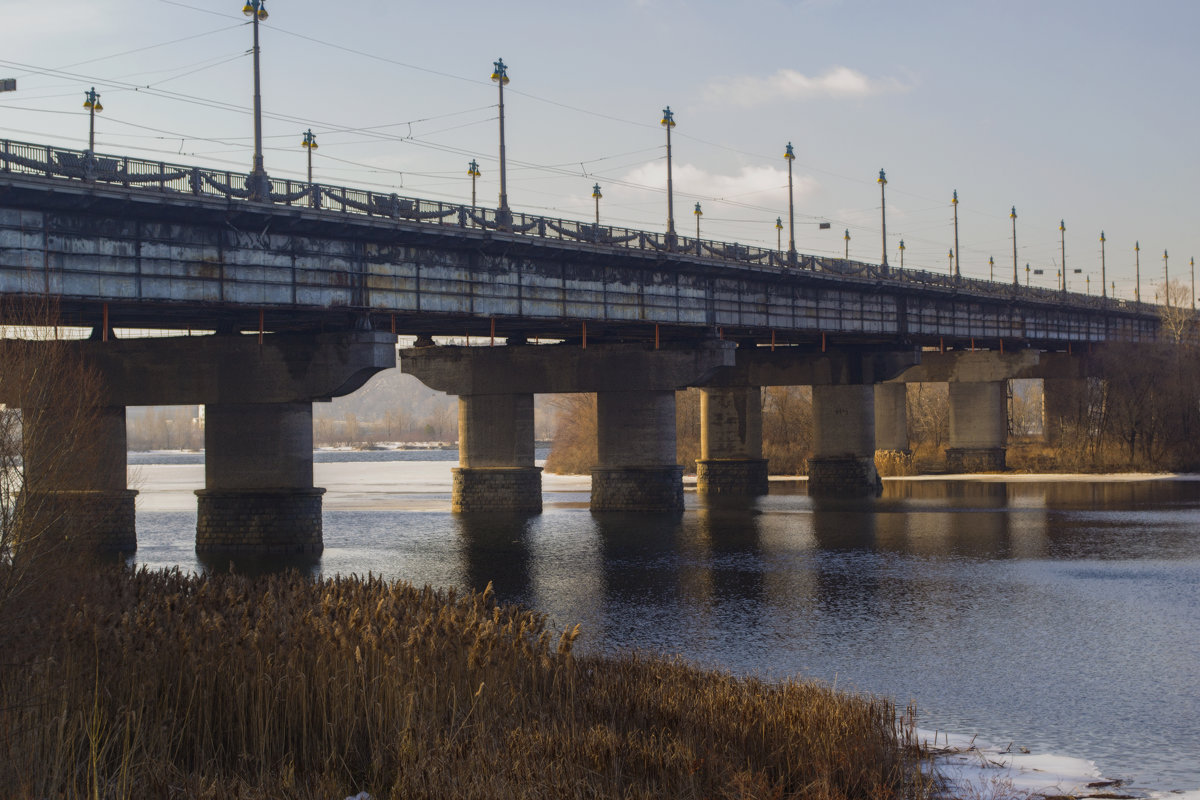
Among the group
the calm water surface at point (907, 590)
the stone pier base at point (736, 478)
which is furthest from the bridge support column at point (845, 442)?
the calm water surface at point (907, 590)

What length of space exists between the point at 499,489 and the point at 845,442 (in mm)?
24225

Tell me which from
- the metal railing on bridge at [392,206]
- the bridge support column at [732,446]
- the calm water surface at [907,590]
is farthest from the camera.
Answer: the bridge support column at [732,446]

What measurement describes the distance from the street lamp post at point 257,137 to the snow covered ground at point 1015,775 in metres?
30.5

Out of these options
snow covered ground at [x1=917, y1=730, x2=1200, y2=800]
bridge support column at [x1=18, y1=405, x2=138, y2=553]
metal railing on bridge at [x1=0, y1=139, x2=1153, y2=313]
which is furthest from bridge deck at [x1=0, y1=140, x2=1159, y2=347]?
snow covered ground at [x1=917, y1=730, x2=1200, y2=800]

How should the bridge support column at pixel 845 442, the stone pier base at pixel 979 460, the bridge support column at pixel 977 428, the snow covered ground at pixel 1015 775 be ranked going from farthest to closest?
the stone pier base at pixel 979 460
the bridge support column at pixel 977 428
the bridge support column at pixel 845 442
the snow covered ground at pixel 1015 775

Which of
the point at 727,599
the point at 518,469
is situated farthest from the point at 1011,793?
the point at 518,469

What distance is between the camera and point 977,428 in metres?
95.6

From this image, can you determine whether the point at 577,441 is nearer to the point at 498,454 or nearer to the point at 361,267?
the point at 498,454

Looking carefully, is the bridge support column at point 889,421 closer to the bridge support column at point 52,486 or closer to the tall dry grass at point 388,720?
the bridge support column at point 52,486

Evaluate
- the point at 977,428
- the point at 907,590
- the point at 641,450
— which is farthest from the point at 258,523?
the point at 977,428

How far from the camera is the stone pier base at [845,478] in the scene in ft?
248

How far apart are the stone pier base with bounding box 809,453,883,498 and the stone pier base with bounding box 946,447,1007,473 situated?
21.0 m

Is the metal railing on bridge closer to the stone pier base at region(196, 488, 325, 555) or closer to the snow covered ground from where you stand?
the stone pier base at region(196, 488, 325, 555)

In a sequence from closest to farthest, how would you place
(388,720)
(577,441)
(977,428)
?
(388,720) → (977,428) → (577,441)
